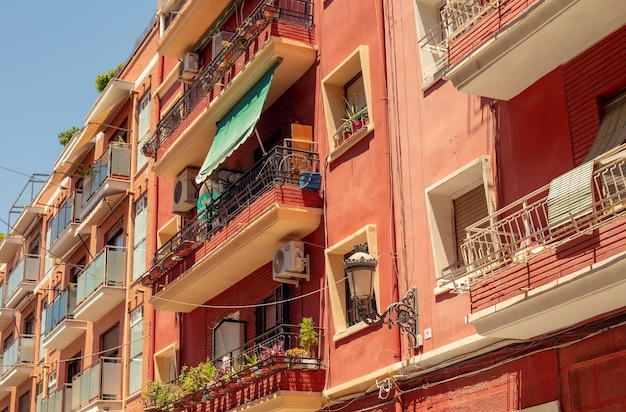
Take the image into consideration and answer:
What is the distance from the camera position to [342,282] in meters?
16.3

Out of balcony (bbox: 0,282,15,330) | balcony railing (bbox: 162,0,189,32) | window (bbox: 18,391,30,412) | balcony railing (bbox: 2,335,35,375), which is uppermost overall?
balcony railing (bbox: 162,0,189,32)

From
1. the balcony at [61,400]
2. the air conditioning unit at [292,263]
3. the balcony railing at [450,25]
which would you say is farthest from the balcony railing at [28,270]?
the balcony railing at [450,25]

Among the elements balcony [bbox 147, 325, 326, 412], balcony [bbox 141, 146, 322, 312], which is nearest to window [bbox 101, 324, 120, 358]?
balcony [bbox 141, 146, 322, 312]

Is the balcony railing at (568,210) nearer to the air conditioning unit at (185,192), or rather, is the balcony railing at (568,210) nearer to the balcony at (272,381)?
the balcony at (272,381)

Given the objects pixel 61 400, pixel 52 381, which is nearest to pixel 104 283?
pixel 61 400

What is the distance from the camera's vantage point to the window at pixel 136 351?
25.2 metres

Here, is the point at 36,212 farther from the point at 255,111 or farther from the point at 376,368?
the point at 376,368

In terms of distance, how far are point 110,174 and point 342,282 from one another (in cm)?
1315

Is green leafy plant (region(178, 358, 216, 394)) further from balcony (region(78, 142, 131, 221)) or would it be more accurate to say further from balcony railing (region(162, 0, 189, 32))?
balcony railing (region(162, 0, 189, 32))

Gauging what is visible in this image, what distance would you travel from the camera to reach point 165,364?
23953 mm

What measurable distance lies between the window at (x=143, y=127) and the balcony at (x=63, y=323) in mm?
4570

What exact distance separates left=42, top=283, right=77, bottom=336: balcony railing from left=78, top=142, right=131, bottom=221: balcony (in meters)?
2.50

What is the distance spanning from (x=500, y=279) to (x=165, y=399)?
10.2 meters

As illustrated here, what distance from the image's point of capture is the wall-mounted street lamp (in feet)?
43.3
